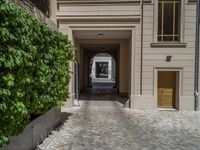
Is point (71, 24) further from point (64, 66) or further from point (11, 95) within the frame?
point (11, 95)

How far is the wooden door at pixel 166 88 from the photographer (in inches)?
472

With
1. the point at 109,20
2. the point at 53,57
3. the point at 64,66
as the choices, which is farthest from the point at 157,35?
the point at 53,57

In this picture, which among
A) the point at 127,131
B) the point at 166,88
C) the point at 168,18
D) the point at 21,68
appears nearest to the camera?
the point at 21,68

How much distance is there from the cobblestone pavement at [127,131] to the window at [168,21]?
363 centimetres

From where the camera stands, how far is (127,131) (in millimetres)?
7625

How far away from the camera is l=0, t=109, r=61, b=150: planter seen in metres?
4.84

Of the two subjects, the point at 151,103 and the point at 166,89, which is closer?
the point at 151,103

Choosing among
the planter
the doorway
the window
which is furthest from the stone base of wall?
the planter

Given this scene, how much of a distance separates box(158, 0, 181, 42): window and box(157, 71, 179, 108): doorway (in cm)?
173

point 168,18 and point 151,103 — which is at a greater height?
point 168,18

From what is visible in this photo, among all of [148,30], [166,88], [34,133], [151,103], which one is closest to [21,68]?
[34,133]

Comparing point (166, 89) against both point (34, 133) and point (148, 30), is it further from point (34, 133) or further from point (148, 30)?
point (34, 133)

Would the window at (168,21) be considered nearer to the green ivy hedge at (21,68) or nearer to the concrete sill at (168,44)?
the concrete sill at (168,44)

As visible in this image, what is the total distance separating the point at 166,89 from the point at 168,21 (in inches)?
132
